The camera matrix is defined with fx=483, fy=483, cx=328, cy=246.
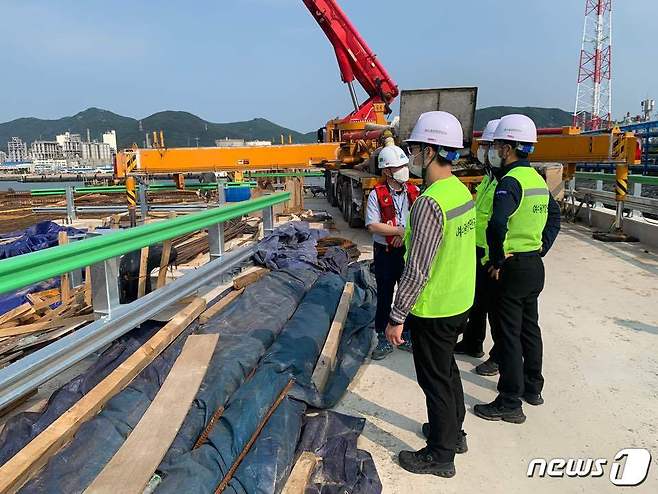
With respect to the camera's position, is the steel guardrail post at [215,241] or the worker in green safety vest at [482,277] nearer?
the worker in green safety vest at [482,277]

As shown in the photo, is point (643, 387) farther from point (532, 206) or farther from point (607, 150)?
point (607, 150)

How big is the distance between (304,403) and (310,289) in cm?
228

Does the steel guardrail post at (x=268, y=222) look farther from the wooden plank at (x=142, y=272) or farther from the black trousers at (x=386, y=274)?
the black trousers at (x=386, y=274)

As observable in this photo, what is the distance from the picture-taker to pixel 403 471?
9.39 feet

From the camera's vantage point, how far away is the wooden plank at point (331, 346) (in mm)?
3596

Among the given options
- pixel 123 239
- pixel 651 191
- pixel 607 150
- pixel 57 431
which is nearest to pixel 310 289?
pixel 123 239

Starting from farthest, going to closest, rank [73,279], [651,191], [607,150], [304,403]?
[651,191] < [607,150] < [73,279] < [304,403]

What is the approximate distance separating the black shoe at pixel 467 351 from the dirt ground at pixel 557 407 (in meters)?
0.06

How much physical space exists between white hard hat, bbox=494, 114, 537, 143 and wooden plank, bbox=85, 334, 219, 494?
262 cm

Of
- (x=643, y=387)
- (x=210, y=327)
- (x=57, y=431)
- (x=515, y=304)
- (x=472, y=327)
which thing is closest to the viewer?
(x=57, y=431)

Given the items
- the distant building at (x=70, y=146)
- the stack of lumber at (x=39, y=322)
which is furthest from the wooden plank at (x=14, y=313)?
the distant building at (x=70, y=146)

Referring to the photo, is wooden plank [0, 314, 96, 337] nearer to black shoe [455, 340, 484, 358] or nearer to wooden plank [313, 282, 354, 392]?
wooden plank [313, 282, 354, 392]

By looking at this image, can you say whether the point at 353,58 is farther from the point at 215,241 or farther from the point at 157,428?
the point at 157,428

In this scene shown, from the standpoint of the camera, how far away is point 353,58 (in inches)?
671
